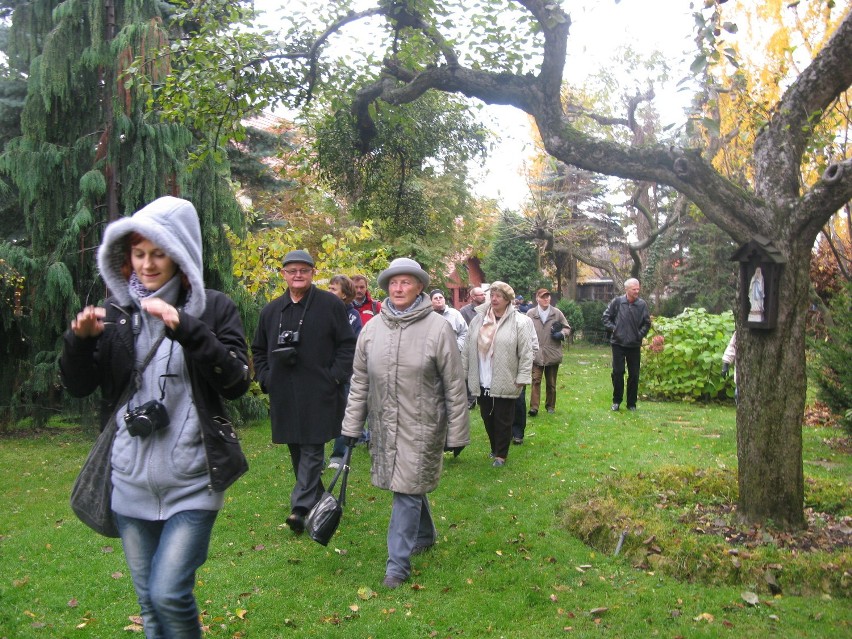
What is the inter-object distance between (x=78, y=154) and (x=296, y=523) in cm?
638

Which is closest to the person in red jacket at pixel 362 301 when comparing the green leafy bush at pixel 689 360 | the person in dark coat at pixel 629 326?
the person in dark coat at pixel 629 326

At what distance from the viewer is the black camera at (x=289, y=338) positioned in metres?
6.52

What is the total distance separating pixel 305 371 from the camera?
653 cm

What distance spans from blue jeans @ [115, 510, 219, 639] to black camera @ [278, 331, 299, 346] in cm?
334

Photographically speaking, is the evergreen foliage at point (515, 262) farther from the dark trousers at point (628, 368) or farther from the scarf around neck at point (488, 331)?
the scarf around neck at point (488, 331)

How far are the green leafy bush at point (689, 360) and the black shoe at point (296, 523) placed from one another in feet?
33.2

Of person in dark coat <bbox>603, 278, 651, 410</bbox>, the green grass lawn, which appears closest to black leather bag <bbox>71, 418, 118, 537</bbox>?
the green grass lawn

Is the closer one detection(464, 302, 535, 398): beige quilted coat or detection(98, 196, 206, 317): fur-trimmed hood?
detection(98, 196, 206, 317): fur-trimmed hood

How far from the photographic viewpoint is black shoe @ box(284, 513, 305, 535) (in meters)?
6.52

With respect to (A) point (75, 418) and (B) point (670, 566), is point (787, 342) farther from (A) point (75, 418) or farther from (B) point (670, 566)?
(A) point (75, 418)

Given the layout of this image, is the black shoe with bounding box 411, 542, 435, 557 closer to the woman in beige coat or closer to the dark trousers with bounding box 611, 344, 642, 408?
the woman in beige coat

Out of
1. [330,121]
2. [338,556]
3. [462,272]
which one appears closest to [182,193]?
[330,121]

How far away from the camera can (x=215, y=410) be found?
3223 mm

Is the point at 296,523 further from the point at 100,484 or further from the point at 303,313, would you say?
the point at 100,484
